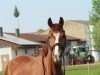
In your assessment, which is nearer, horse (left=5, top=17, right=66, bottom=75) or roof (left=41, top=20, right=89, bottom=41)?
horse (left=5, top=17, right=66, bottom=75)

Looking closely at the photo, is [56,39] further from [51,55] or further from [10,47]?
[10,47]

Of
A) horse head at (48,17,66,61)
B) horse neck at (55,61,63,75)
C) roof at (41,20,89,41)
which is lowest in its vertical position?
roof at (41,20,89,41)

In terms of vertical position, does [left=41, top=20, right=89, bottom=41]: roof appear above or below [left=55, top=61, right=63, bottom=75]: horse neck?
below

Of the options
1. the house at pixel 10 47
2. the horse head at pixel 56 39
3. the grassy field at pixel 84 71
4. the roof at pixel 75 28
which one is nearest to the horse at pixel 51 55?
the horse head at pixel 56 39

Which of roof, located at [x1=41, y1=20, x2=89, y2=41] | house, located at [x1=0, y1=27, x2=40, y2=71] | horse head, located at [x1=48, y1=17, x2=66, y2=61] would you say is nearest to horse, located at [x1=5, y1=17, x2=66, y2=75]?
horse head, located at [x1=48, y1=17, x2=66, y2=61]

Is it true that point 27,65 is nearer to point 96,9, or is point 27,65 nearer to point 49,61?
point 49,61

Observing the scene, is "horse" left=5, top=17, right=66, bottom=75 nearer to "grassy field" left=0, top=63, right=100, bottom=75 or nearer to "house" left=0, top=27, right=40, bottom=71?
"grassy field" left=0, top=63, right=100, bottom=75

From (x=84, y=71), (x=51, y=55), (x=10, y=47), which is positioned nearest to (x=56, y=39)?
(x=51, y=55)

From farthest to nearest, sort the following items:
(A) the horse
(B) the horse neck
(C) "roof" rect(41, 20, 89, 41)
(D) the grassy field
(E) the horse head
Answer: (C) "roof" rect(41, 20, 89, 41) → (D) the grassy field → (B) the horse neck → (A) the horse → (E) the horse head

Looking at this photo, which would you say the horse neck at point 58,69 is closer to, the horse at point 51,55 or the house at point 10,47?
the horse at point 51,55

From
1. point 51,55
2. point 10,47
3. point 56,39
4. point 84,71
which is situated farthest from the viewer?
point 10,47

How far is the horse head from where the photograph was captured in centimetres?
859

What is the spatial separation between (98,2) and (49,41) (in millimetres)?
71006

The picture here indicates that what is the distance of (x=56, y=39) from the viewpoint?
8.80 m
